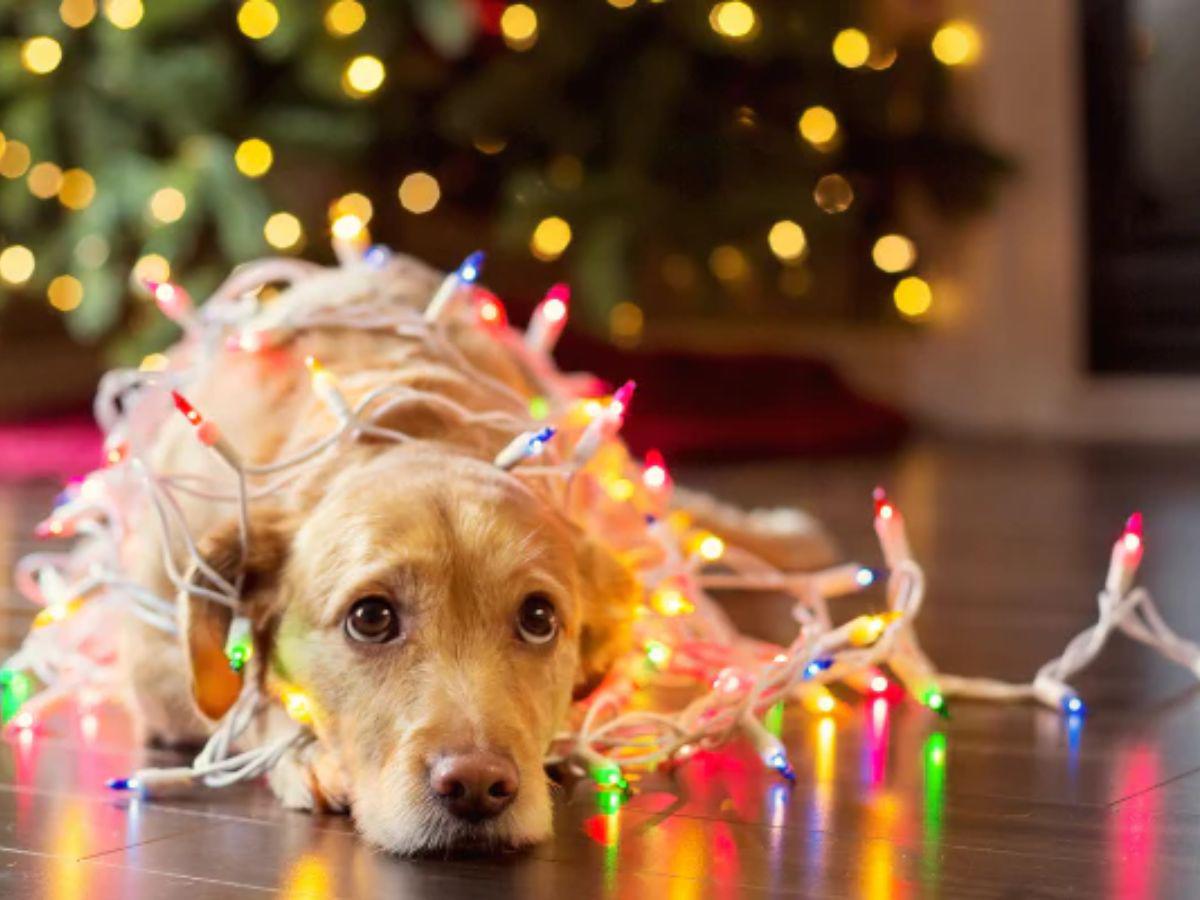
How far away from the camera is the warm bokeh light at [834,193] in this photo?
5.99m

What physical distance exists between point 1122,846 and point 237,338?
3.67 ft

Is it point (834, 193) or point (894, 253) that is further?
point (894, 253)

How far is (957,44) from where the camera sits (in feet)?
21.0

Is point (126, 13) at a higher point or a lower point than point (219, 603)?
higher

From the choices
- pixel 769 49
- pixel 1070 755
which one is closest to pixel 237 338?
pixel 1070 755

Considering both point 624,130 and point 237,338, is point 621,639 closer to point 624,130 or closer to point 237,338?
point 237,338

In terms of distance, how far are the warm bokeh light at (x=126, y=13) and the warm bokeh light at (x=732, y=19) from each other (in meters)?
1.47

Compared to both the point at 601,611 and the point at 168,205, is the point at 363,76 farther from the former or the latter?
the point at 601,611

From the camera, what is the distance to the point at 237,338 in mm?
2258

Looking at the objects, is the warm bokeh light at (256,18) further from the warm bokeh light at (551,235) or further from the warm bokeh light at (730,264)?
the warm bokeh light at (730,264)

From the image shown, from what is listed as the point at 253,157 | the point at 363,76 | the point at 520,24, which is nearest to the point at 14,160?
the point at 253,157

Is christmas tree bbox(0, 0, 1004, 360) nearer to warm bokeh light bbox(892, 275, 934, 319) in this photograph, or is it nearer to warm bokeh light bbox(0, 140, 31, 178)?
warm bokeh light bbox(0, 140, 31, 178)

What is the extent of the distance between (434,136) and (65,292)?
1073 mm

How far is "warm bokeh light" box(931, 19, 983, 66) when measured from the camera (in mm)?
6344
